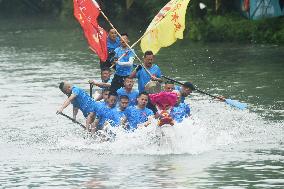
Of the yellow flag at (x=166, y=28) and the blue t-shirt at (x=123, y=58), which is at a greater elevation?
the yellow flag at (x=166, y=28)

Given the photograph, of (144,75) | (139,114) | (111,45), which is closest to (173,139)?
(139,114)

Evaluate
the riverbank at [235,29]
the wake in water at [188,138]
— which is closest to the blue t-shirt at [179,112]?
the wake in water at [188,138]

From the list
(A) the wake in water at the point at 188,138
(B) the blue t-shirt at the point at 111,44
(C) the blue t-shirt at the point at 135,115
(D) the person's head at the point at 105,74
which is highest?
(B) the blue t-shirt at the point at 111,44

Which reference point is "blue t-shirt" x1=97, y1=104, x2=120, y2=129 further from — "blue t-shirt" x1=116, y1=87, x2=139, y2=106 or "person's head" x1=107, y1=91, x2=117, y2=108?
"blue t-shirt" x1=116, y1=87, x2=139, y2=106

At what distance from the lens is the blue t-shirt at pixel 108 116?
18.0 meters

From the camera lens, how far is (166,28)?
20.4m

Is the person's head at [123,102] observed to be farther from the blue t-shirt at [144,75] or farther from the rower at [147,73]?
the blue t-shirt at [144,75]

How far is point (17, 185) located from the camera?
1460 centimetres

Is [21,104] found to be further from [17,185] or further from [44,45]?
[44,45]

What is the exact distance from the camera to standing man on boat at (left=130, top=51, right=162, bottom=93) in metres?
19.1

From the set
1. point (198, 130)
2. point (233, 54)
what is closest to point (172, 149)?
point (198, 130)

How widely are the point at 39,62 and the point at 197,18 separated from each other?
321 inches

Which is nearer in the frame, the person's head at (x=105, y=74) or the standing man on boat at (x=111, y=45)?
the person's head at (x=105, y=74)

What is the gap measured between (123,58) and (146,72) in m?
1.35
